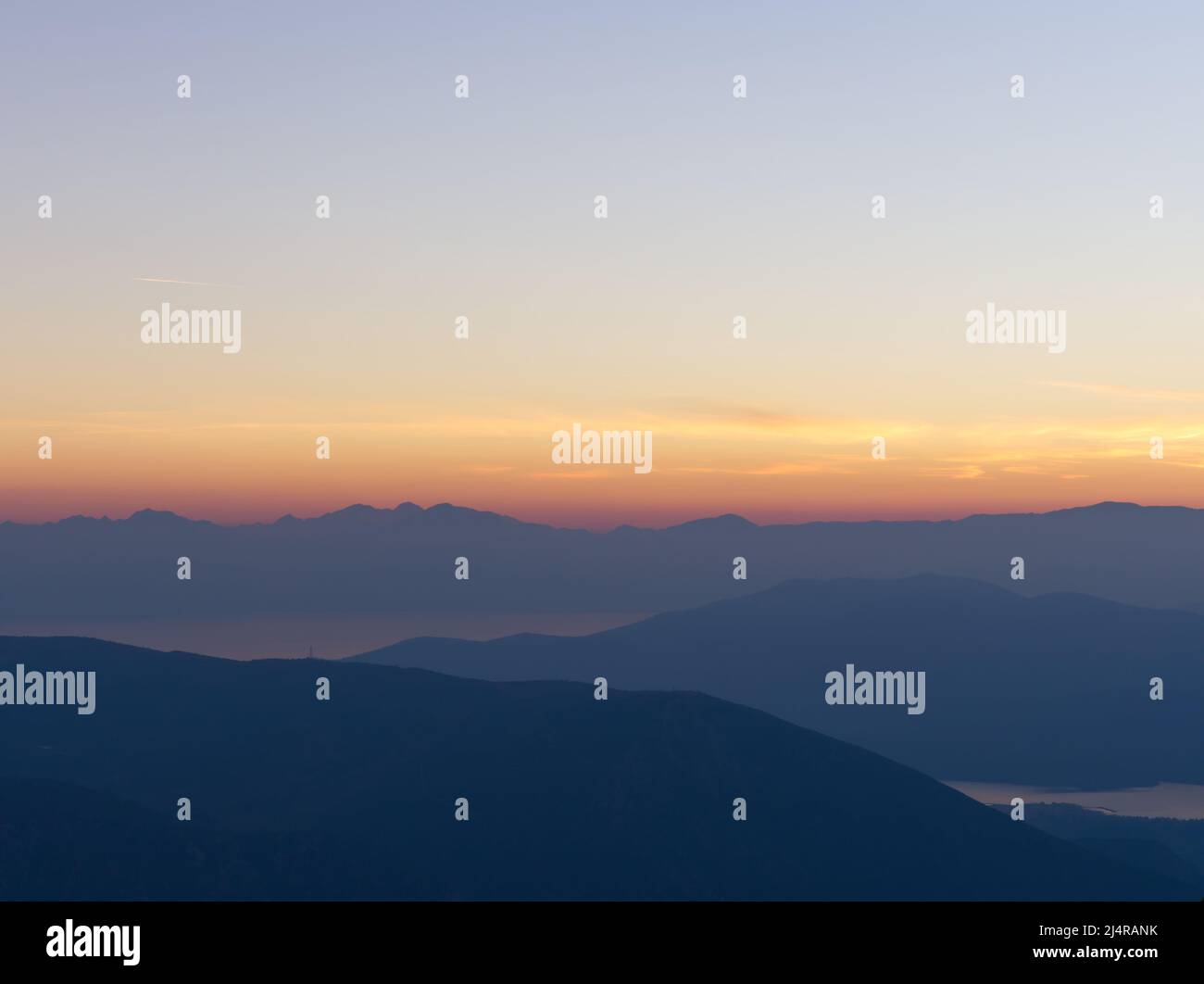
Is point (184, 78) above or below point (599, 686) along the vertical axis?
above
